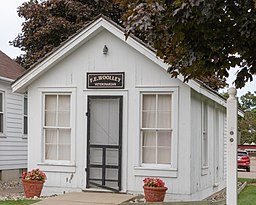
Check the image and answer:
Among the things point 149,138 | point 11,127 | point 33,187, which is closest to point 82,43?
point 149,138

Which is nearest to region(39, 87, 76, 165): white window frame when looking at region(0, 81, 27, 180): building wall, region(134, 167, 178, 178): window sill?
Result: region(134, 167, 178, 178): window sill

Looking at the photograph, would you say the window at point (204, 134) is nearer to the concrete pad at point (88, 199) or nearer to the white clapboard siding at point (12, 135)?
the concrete pad at point (88, 199)

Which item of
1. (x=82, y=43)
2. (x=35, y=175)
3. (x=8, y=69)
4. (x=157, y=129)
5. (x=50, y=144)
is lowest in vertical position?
(x=35, y=175)

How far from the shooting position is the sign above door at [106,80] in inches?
536

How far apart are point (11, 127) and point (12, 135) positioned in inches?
13.8

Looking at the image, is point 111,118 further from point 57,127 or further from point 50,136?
point 50,136

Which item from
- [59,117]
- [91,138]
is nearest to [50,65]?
[59,117]

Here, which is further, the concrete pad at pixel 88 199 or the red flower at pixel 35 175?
the red flower at pixel 35 175

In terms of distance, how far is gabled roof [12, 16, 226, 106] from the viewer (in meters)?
13.1

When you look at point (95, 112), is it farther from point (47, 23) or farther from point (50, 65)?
point (47, 23)

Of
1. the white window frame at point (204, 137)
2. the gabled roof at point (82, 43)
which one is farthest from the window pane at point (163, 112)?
the white window frame at point (204, 137)

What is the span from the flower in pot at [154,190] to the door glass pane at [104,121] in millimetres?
1727

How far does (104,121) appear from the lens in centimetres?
1377

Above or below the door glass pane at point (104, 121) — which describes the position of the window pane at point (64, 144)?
below
